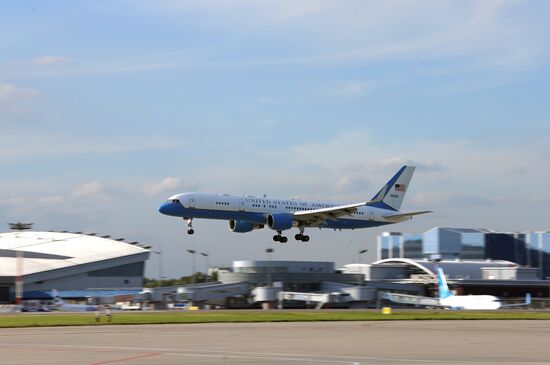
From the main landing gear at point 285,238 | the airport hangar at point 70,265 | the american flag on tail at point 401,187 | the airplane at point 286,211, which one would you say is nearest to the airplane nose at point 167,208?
the airplane at point 286,211

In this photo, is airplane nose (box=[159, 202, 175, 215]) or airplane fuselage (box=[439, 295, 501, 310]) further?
airplane fuselage (box=[439, 295, 501, 310])

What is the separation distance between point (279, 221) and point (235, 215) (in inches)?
174

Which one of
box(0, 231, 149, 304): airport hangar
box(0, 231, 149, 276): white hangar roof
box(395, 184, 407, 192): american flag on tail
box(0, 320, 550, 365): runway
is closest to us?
box(0, 320, 550, 365): runway

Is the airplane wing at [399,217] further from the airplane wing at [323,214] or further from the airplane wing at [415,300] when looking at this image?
the airplane wing at [415,300]

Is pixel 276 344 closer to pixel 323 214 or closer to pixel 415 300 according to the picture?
pixel 323 214

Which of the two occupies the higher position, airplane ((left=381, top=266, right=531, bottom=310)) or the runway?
the runway

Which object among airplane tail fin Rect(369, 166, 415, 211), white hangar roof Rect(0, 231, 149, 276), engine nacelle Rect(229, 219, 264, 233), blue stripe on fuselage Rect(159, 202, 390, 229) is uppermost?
airplane tail fin Rect(369, 166, 415, 211)

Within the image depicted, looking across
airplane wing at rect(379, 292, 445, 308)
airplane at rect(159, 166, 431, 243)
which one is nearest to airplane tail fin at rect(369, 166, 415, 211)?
airplane at rect(159, 166, 431, 243)

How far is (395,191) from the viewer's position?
9219cm

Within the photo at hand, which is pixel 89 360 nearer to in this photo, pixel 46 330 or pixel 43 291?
pixel 46 330

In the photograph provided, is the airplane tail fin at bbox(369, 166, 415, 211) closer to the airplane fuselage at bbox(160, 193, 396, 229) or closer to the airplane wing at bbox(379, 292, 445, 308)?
the airplane fuselage at bbox(160, 193, 396, 229)

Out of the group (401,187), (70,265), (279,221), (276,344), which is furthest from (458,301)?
(70,265)

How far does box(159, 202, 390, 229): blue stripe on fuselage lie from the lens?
7656 cm

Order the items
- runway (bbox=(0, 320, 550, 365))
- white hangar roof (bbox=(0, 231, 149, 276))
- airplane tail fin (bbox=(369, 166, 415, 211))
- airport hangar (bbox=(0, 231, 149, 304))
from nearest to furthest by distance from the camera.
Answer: runway (bbox=(0, 320, 550, 365)) < airplane tail fin (bbox=(369, 166, 415, 211)) < airport hangar (bbox=(0, 231, 149, 304)) < white hangar roof (bbox=(0, 231, 149, 276))
